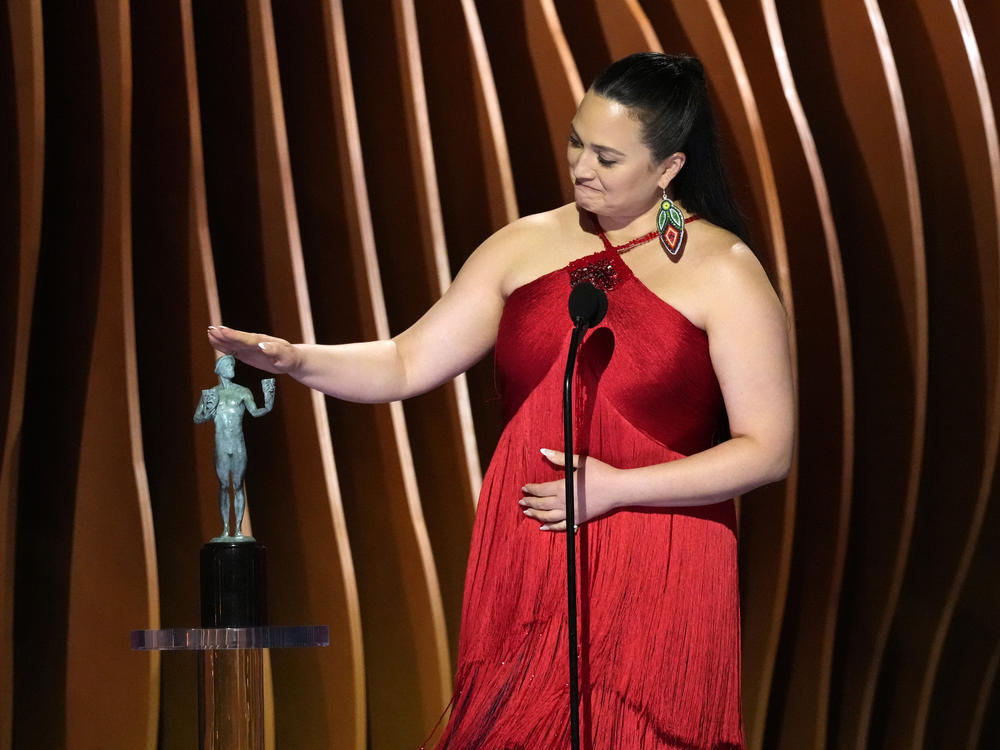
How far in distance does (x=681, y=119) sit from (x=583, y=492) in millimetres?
527

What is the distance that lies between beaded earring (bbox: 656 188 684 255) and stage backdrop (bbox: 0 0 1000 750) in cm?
128

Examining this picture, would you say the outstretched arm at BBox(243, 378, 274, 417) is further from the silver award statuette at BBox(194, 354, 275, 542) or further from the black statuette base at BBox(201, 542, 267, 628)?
the black statuette base at BBox(201, 542, 267, 628)

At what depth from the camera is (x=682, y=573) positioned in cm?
163

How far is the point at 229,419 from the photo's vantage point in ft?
6.28

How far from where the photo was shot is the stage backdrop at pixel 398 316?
2701mm

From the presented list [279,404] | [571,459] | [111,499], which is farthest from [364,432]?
[571,459]

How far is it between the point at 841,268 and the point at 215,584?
185 centimetres

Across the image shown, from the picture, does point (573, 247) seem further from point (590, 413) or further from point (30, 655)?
point (30, 655)

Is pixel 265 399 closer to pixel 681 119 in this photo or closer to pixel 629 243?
pixel 629 243

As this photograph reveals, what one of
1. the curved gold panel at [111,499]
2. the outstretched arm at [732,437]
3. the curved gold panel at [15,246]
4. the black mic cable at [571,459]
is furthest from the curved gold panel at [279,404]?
the black mic cable at [571,459]

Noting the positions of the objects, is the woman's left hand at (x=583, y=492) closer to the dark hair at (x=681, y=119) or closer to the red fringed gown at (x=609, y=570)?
the red fringed gown at (x=609, y=570)

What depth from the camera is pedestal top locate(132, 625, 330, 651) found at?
1687 millimetres

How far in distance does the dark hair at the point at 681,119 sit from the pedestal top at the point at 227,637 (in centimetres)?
78

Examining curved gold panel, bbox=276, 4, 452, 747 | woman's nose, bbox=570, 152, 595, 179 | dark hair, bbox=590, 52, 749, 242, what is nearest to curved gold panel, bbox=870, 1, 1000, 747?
curved gold panel, bbox=276, 4, 452, 747
